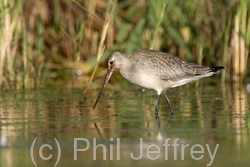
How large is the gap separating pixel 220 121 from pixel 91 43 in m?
5.97

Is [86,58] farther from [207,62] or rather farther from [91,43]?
[207,62]

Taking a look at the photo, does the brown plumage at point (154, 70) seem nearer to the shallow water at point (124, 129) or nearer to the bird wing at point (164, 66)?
the bird wing at point (164, 66)

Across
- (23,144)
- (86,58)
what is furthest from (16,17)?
(23,144)

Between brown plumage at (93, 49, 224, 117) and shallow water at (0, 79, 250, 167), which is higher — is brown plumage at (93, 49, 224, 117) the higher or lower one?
the higher one

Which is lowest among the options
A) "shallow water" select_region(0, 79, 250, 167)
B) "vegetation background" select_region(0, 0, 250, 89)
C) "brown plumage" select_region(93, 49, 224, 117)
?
"shallow water" select_region(0, 79, 250, 167)

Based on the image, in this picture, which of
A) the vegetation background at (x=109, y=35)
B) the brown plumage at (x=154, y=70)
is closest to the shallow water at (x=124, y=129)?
the brown plumage at (x=154, y=70)

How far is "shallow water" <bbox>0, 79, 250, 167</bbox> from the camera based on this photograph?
618 centimetres

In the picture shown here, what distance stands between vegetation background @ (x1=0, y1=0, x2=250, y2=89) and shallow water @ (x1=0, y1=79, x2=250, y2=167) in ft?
2.61

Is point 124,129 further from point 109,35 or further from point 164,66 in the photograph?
point 109,35

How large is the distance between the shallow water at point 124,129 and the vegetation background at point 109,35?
0.80 m

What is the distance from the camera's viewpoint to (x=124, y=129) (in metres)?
7.67

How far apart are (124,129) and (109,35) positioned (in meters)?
5.97

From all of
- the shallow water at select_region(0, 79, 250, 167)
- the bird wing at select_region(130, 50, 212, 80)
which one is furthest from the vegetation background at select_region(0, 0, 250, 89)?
the bird wing at select_region(130, 50, 212, 80)

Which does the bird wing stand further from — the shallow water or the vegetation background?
the vegetation background
